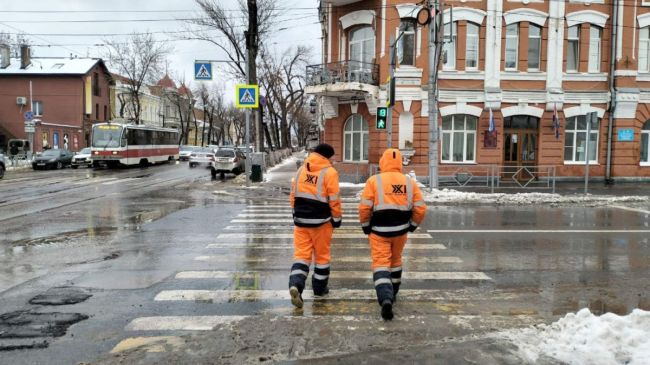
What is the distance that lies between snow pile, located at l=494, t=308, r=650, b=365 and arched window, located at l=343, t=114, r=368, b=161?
19370 millimetres

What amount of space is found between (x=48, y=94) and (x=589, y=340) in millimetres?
62554

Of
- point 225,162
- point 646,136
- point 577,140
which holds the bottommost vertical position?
point 225,162

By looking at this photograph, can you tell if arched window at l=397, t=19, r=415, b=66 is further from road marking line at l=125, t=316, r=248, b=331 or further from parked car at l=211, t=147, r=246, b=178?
road marking line at l=125, t=316, r=248, b=331

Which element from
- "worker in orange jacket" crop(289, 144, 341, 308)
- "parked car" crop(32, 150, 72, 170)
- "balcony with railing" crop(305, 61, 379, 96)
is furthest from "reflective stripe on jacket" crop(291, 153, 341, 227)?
"parked car" crop(32, 150, 72, 170)

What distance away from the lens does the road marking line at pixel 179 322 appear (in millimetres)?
5078

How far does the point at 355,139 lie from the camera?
79.8 feet

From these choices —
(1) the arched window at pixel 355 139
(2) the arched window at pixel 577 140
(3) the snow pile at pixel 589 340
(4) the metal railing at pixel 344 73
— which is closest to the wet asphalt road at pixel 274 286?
(3) the snow pile at pixel 589 340

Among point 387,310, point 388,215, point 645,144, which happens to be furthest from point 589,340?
point 645,144

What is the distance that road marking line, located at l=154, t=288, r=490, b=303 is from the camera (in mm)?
6070

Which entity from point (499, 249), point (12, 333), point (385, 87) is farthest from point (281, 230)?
point (385, 87)

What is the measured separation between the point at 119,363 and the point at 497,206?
13743 millimetres

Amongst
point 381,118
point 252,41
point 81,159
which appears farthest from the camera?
point 81,159

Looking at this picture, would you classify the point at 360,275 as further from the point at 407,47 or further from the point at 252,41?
the point at 252,41

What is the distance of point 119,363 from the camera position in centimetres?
425
